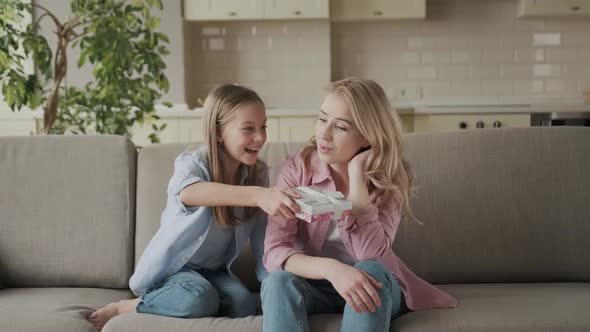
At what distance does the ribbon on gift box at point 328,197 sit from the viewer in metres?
1.52

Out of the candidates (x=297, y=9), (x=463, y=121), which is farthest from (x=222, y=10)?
(x=463, y=121)

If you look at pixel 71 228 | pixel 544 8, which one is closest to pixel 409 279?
pixel 71 228

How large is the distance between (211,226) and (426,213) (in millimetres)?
657

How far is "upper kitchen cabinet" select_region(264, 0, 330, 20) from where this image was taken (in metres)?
4.80

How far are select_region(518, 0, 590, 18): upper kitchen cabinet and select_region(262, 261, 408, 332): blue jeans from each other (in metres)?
3.75

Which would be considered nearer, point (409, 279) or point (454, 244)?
point (409, 279)

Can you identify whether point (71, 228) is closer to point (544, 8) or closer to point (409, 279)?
point (409, 279)

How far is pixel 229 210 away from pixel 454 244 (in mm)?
692

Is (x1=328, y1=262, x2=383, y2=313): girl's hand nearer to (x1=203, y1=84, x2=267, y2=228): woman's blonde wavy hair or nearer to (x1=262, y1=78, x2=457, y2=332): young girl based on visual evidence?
(x1=262, y1=78, x2=457, y2=332): young girl

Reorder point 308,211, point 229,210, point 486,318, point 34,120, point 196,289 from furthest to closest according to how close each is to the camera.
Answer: point 34,120, point 229,210, point 196,289, point 486,318, point 308,211

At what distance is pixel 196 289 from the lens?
1740 mm

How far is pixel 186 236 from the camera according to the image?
72.6 inches

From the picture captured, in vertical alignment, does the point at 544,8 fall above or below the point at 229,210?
above

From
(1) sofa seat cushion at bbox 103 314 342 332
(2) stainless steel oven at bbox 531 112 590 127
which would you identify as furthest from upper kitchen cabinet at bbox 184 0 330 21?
(1) sofa seat cushion at bbox 103 314 342 332
